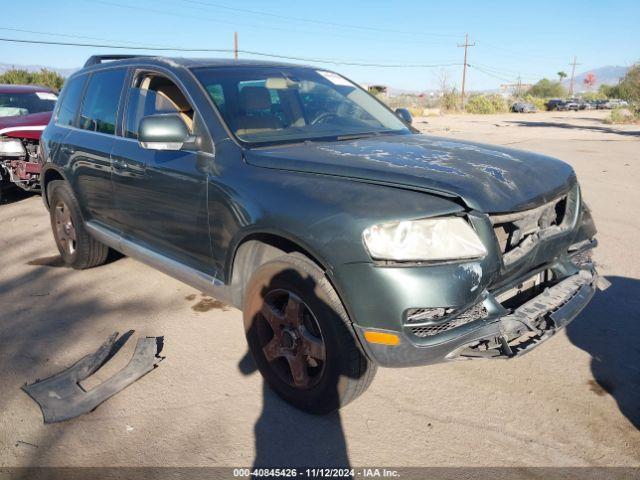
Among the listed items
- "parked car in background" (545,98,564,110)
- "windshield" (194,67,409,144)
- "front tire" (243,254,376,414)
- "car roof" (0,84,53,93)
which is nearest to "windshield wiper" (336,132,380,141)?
"windshield" (194,67,409,144)

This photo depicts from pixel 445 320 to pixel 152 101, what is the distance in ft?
8.78

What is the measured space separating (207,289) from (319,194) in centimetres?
113

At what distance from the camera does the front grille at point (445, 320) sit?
2.21 meters

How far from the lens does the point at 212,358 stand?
3.37 metres

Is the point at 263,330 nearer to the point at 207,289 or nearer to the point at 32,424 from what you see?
the point at 207,289

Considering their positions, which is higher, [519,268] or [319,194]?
[319,194]

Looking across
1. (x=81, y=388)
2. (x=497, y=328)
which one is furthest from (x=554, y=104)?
(x=81, y=388)

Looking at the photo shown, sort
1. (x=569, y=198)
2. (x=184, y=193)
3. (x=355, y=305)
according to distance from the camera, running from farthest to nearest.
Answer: (x=184, y=193), (x=569, y=198), (x=355, y=305)

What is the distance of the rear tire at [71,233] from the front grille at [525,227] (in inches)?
145

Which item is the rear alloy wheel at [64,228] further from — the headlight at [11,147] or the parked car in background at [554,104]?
the parked car in background at [554,104]

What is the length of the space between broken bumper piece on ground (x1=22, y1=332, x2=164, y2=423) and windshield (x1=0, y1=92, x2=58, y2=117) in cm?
646

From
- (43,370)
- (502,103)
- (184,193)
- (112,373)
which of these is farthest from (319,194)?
(502,103)

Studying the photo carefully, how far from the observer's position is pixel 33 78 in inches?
1406

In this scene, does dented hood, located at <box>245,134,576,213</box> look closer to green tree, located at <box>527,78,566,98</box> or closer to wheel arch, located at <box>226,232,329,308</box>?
wheel arch, located at <box>226,232,329,308</box>
